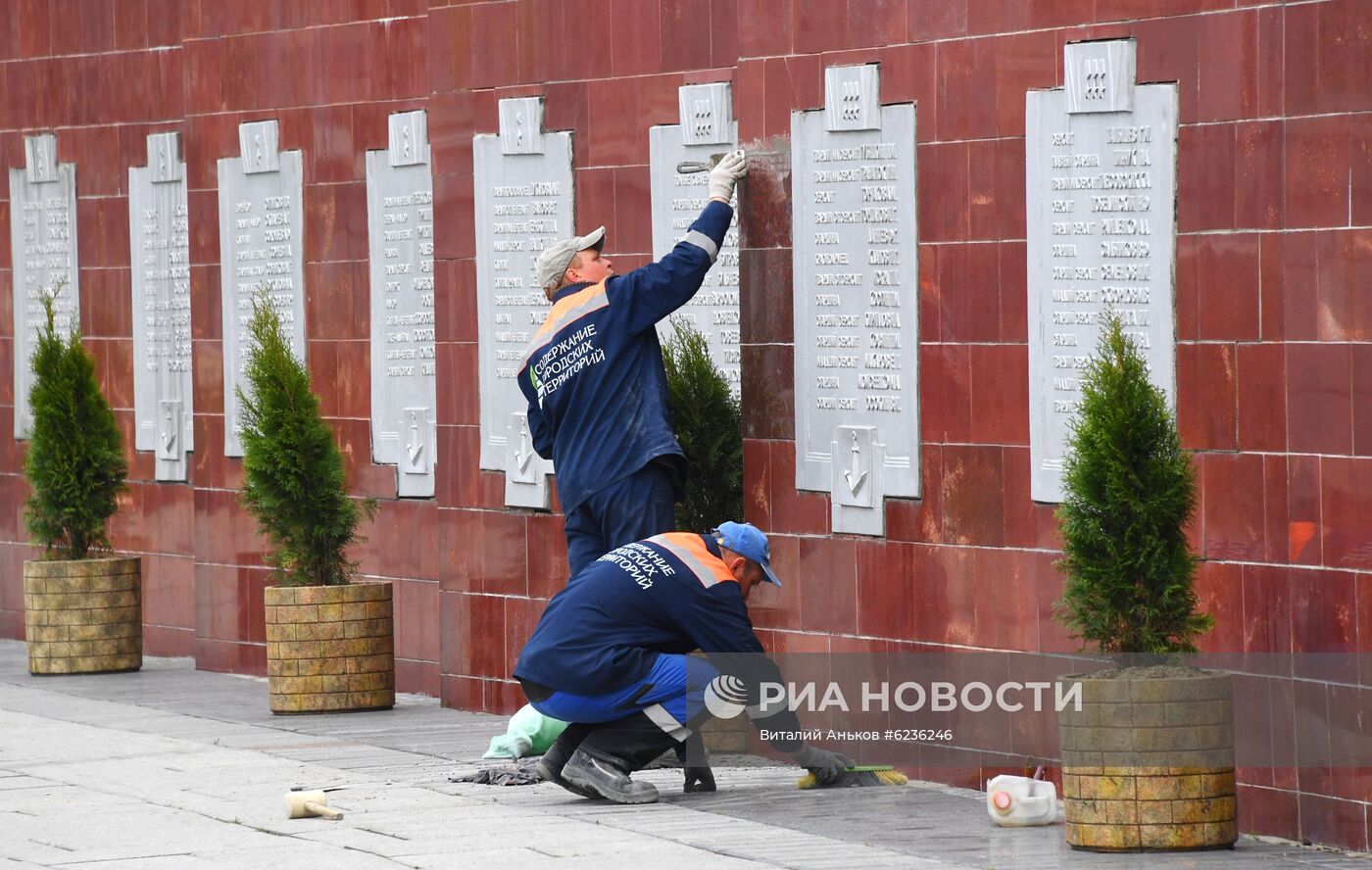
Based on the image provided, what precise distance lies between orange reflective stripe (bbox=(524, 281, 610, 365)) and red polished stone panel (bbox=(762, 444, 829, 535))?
92 centimetres

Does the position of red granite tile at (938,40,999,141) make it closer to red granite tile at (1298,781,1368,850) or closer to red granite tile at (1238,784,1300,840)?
red granite tile at (1238,784,1300,840)

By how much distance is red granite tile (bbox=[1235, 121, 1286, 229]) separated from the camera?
8.46 m

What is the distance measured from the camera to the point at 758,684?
9.68 m

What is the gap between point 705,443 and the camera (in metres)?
10.8

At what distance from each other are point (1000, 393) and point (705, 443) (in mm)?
1624

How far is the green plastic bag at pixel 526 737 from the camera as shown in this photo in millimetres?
10570

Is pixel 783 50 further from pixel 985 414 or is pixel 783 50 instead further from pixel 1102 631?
pixel 1102 631

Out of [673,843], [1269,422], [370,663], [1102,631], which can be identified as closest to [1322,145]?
[1269,422]

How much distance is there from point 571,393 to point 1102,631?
9.48 ft

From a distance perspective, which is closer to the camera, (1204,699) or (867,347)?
(1204,699)

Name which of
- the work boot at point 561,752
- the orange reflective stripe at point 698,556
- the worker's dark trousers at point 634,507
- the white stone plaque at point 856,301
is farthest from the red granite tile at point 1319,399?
the work boot at point 561,752

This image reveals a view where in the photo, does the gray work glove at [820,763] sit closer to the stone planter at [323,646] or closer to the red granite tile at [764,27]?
the red granite tile at [764,27]

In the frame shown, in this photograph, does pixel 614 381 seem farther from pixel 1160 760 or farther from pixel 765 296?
pixel 1160 760

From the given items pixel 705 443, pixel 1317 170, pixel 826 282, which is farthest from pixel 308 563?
pixel 1317 170
